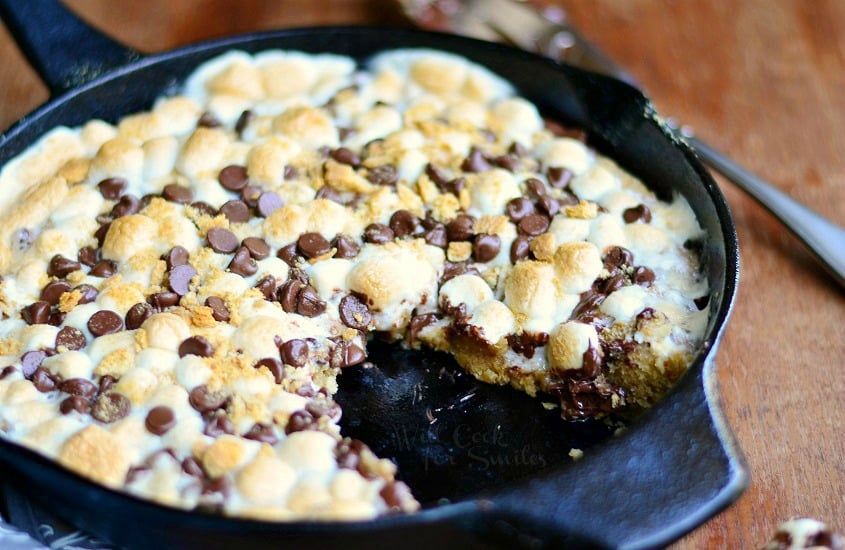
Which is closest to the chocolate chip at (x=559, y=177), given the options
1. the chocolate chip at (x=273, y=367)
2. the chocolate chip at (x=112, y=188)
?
the chocolate chip at (x=273, y=367)

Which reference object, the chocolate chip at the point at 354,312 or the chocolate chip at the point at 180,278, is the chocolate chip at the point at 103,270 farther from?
the chocolate chip at the point at 354,312

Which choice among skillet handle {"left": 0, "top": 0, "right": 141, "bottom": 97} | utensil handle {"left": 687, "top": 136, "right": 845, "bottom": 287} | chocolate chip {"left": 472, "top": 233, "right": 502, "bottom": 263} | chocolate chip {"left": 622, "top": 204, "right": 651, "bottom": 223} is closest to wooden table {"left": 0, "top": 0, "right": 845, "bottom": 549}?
utensil handle {"left": 687, "top": 136, "right": 845, "bottom": 287}

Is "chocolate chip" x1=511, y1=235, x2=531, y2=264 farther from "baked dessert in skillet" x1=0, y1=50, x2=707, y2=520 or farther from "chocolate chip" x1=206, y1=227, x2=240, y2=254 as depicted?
"chocolate chip" x1=206, y1=227, x2=240, y2=254

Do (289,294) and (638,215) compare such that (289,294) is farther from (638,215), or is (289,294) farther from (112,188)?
(638,215)

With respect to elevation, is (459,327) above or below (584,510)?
below

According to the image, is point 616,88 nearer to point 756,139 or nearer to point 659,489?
point 756,139

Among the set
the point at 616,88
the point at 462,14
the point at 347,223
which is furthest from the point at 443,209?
the point at 462,14
